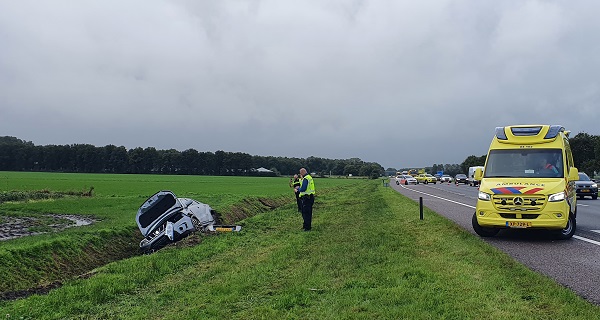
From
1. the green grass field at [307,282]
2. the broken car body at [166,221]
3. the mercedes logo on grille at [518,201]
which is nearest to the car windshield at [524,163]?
the mercedes logo on grille at [518,201]

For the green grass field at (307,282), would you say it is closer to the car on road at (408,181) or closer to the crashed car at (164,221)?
the crashed car at (164,221)

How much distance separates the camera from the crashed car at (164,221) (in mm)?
12547

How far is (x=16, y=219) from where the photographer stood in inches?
617

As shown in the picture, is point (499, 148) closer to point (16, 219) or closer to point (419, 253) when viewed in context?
point (419, 253)

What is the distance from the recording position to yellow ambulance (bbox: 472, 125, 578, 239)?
403 inches

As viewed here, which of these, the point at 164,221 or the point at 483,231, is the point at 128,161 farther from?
the point at 483,231

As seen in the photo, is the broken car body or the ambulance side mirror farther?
the broken car body

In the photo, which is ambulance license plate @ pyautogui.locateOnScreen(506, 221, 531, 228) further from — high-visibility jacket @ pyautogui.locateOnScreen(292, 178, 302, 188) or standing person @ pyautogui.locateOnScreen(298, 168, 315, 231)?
high-visibility jacket @ pyautogui.locateOnScreen(292, 178, 302, 188)

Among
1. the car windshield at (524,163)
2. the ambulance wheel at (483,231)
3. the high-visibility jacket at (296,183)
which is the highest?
the car windshield at (524,163)

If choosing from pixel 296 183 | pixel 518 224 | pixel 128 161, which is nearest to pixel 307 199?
pixel 518 224

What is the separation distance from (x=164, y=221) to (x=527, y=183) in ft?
31.9

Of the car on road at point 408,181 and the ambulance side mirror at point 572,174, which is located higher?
the ambulance side mirror at point 572,174

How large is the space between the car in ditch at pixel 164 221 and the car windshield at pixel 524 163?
8.24m

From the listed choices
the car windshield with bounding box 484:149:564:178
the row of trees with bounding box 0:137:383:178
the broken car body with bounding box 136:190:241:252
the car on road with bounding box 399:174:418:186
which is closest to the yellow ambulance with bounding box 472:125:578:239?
the car windshield with bounding box 484:149:564:178
